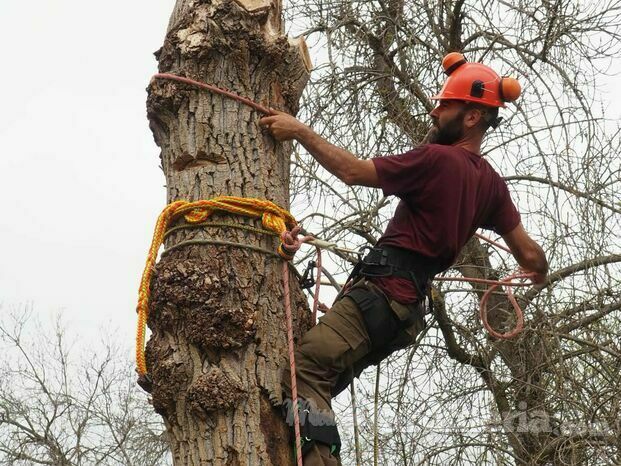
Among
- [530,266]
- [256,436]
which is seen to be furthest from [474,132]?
[256,436]

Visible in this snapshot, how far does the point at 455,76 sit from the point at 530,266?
83cm

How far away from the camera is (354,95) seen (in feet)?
19.3

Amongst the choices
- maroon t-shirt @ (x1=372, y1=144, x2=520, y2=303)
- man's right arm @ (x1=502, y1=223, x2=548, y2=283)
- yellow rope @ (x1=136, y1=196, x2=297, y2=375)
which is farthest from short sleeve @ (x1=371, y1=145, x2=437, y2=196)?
man's right arm @ (x1=502, y1=223, x2=548, y2=283)

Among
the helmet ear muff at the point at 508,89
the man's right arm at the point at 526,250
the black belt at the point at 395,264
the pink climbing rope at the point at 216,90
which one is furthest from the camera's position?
the man's right arm at the point at 526,250

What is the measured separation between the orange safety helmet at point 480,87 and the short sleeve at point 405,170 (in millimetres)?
425

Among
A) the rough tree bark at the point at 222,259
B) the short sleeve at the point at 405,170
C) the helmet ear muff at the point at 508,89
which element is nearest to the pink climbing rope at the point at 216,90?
the rough tree bark at the point at 222,259

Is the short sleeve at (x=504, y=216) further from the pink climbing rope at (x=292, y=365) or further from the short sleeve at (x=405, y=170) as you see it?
the pink climbing rope at (x=292, y=365)

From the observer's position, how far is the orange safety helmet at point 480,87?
3537 mm

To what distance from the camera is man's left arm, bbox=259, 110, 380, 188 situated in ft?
10.1

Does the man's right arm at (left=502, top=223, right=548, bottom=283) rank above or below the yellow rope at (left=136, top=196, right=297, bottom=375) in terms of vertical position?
above

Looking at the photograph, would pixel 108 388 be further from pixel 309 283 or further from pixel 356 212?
pixel 309 283

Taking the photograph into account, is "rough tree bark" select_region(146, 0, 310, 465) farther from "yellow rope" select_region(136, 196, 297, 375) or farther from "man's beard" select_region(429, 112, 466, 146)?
"man's beard" select_region(429, 112, 466, 146)

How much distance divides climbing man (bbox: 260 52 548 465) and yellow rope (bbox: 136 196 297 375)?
99mm

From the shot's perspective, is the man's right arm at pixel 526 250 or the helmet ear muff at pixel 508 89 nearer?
the helmet ear muff at pixel 508 89
